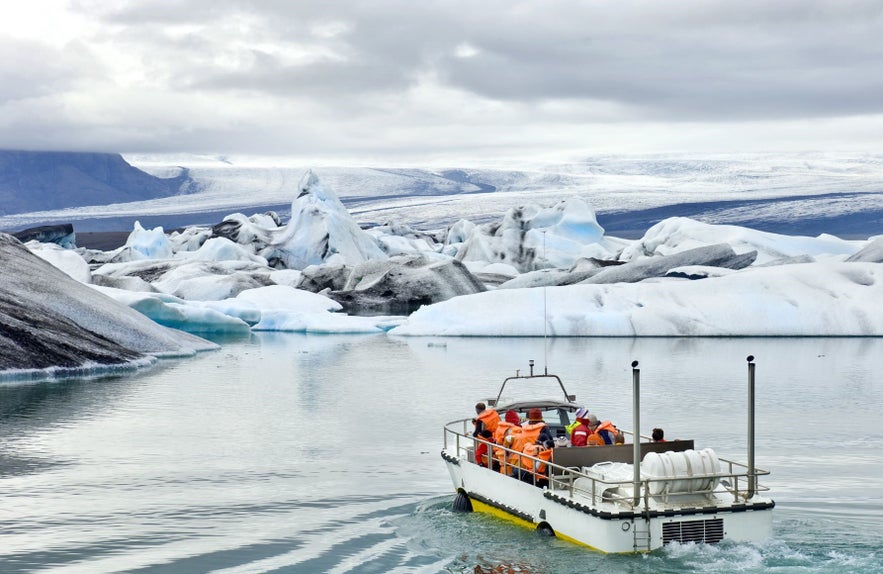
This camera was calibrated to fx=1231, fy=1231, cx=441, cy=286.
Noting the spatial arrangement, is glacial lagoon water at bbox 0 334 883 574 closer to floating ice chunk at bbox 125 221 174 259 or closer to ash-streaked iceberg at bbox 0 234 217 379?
ash-streaked iceberg at bbox 0 234 217 379

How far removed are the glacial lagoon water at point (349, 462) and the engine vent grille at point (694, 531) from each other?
116 millimetres

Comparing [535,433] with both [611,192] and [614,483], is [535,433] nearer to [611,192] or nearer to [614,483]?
[614,483]

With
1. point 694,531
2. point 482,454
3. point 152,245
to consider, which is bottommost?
point 694,531

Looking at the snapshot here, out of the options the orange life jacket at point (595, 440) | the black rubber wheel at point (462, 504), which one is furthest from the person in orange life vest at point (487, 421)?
the orange life jacket at point (595, 440)

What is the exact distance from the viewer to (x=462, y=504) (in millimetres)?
13539

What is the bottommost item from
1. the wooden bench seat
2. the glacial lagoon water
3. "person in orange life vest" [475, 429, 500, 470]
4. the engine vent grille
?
the glacial lagoon water

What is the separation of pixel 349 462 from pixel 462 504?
12.4ft

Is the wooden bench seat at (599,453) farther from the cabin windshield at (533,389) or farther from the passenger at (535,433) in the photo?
the cabin windshield at (533,389)

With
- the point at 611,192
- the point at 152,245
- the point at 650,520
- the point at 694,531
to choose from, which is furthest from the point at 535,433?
the point at 611,192

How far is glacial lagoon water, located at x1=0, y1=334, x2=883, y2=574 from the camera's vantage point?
11.7 meters

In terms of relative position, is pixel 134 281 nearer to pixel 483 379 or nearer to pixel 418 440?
pixel 483 379

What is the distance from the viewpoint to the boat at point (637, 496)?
10602mm

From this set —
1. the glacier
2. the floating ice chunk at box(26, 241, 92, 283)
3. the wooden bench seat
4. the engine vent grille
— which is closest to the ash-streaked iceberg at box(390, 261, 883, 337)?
the glacier

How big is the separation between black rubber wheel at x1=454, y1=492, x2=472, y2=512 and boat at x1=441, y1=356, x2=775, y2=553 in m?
1.05
